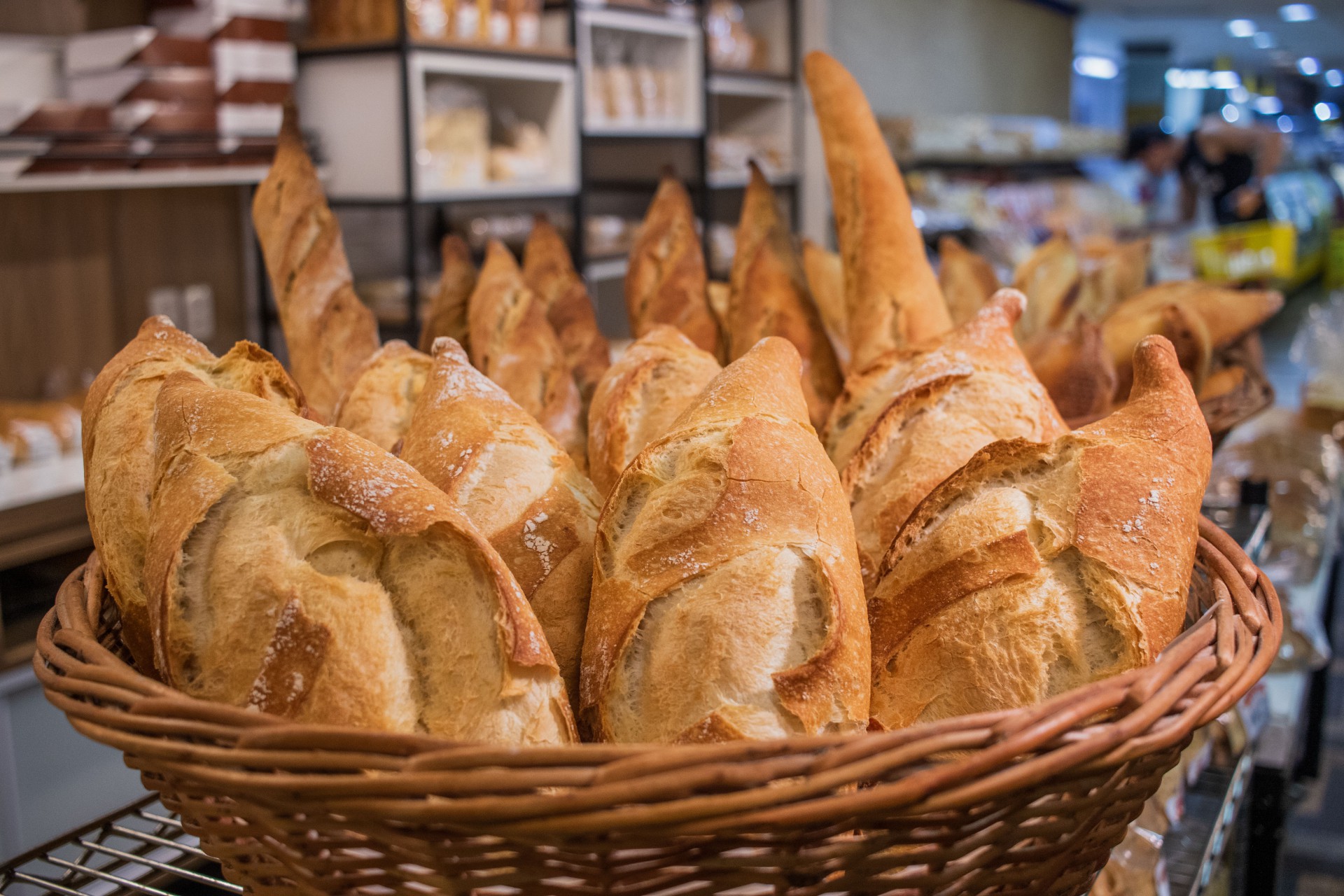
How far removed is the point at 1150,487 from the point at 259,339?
2934 mm

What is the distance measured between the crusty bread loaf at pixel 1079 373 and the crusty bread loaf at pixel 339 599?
0.75m

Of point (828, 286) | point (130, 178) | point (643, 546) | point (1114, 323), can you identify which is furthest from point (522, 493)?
point (130, 178)

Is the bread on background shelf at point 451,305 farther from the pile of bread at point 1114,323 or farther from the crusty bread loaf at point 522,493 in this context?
the pile of bread at point 1114,323

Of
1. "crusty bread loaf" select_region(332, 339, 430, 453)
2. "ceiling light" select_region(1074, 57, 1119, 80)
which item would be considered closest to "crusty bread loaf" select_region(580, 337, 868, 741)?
"crusty bread loaf" select_region(332, 339, 430, 453)

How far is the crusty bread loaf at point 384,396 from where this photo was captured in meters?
0.98

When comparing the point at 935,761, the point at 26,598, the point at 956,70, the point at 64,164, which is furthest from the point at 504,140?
the point at 956,70

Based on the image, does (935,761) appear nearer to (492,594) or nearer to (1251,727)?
(492,594)

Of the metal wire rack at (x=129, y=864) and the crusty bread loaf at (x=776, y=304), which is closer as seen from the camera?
the metal wire rack at (x=129, y=864)

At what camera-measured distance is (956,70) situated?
20.5 ft

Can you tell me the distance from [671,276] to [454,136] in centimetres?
193

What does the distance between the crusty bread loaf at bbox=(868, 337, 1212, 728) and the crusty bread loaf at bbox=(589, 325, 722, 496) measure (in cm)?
26

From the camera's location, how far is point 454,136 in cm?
307

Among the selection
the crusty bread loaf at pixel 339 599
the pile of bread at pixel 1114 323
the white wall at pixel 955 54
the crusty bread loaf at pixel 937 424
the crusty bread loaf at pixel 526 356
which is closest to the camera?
the crusty bread loaf at pixel 339 599

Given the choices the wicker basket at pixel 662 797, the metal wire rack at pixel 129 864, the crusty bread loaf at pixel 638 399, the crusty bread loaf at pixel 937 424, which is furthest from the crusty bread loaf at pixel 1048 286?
the metal wire rack at pixel 129 864
